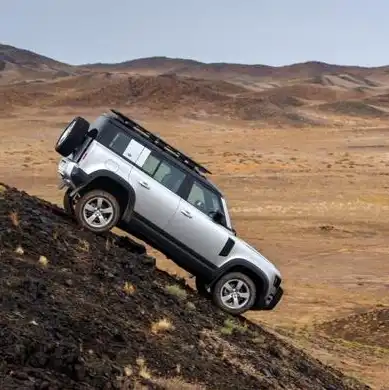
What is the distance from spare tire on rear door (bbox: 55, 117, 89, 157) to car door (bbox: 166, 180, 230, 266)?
1.64 m

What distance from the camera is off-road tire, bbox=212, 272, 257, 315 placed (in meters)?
10.1

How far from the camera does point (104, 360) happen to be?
586 cm

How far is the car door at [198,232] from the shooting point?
32.8 ft

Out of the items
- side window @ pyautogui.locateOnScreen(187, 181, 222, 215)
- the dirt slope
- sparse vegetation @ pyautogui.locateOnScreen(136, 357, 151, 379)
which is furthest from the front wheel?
sparse vegetation @ pyautogui.locateOnScreen(136, 357, 151, 379)

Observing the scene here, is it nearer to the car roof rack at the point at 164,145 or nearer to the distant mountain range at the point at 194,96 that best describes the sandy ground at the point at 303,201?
the car roof rack at the point at 164,145

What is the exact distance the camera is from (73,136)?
10203mm

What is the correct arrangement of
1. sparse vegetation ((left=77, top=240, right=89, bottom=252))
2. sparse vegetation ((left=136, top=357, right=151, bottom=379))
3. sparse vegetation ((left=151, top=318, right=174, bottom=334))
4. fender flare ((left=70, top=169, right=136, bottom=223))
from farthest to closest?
fender flare ((left=70, top=169, right=136, bottom=223)) → sparse vegetation ((left=77, top=240, right=89, bottom=252)) → sparse vegetation ((left=151, top=318, right=174, bottom=334)) → sparse vegetation ((left=136, top=357, right=151, bottom=379))

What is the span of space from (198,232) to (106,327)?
3655 mm

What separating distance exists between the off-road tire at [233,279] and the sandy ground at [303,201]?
188 cm

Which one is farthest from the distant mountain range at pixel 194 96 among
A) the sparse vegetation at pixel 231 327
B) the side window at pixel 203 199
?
the sparse vegetation at pixel 231 327

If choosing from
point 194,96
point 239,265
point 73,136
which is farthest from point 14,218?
point 194,96

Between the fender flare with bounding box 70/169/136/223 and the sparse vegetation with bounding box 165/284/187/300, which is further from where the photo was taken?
the fender flare with bounding box 70/169/136/223

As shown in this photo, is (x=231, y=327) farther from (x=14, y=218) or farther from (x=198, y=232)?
(x=14, y=218)

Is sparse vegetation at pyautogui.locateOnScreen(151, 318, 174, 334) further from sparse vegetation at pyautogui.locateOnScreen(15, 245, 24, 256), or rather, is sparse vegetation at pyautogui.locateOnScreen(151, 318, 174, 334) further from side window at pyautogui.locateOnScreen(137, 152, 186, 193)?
side window at pyautogui.locateOnScreen(137, 152, 186, 193)
